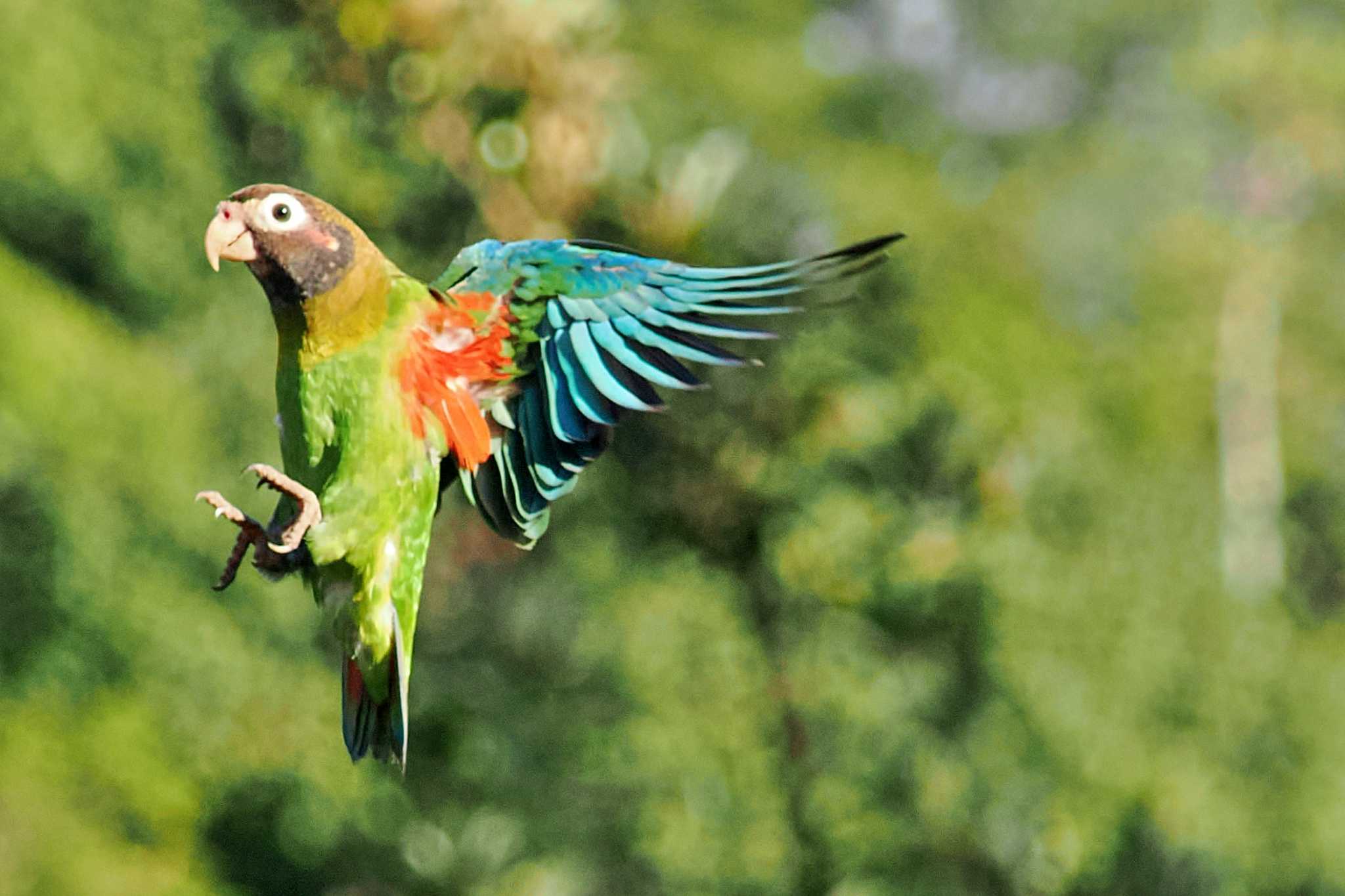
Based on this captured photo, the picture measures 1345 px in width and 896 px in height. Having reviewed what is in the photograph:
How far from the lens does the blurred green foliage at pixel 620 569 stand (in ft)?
11.6

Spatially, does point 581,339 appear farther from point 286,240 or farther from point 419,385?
point 286,240

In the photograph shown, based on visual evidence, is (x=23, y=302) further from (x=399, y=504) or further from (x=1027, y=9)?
(x=1027, y=9)

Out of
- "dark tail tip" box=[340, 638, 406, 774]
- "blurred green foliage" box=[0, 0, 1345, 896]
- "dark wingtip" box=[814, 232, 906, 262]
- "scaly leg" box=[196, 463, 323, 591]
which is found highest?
"blurred green foliage" box=[0, 0, 1345, 896]

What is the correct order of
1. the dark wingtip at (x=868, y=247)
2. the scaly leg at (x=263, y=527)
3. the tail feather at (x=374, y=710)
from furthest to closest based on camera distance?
the tail feather at (x=374, y=710), the scaly leg at (x=263, y=527), the dark wingtip at (x=868, y=247)

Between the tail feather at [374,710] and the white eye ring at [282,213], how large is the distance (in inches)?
19.5

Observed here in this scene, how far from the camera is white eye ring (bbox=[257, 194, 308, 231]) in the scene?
5.84 ft

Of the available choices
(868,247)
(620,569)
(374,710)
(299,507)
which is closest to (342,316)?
(299,507)

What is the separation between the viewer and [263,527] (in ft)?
6.07

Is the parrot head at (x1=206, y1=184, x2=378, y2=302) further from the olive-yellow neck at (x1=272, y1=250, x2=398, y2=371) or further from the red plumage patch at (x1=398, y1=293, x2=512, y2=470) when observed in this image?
the red plumage patch at (x1=398, y1=293, x2=512, y2=470)

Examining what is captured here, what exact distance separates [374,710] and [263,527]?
0.32m

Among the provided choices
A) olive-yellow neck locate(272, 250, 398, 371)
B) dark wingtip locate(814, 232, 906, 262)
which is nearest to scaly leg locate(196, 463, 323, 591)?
olive-yellow neck locate(272, 250, 398, 371)

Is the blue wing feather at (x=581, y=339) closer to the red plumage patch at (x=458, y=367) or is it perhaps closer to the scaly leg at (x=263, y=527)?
the red plumage patch at (x=458, y=367)

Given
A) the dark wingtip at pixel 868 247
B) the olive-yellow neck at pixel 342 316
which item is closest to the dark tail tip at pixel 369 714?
the olive-yellow neck at pixel 342 316

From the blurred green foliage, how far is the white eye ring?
2.50 ft
